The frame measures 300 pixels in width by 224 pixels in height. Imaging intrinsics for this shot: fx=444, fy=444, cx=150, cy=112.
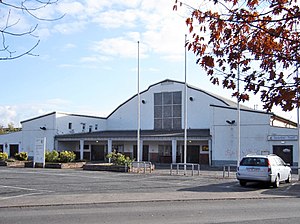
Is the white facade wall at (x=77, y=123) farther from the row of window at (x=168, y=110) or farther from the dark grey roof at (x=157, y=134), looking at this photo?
the row of window at (x=168, y=110)

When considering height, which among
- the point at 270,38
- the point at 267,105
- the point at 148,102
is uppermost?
the point at 148,102

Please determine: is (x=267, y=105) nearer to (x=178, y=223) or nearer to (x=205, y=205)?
(x=178, y=223)

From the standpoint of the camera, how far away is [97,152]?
57.1 meters

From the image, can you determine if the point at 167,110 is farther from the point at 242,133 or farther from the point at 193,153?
the point at 242,133

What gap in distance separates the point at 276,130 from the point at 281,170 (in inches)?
820

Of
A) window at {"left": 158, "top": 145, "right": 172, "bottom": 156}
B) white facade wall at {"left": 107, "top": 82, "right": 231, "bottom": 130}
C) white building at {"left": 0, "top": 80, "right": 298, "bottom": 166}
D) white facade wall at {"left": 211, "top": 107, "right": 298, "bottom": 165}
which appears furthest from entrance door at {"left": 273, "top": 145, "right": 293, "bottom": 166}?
window at {"left": 158, "top": 145, "right": 172, "bottom": 156}

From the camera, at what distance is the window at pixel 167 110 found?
53.6 meters

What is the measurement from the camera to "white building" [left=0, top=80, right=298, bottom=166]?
43750 mm

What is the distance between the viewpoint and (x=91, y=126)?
61.0 meters

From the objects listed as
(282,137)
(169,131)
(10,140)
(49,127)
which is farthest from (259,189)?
(10,140)

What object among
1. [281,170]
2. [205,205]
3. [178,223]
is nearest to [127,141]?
[281,170]

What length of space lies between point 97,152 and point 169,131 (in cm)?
1052

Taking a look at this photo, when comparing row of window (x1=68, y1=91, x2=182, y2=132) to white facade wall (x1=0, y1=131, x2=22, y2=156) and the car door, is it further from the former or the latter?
the car door

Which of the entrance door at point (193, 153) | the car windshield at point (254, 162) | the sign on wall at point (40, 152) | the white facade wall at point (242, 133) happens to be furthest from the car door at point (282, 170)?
the entrance door at point (193, 153)
